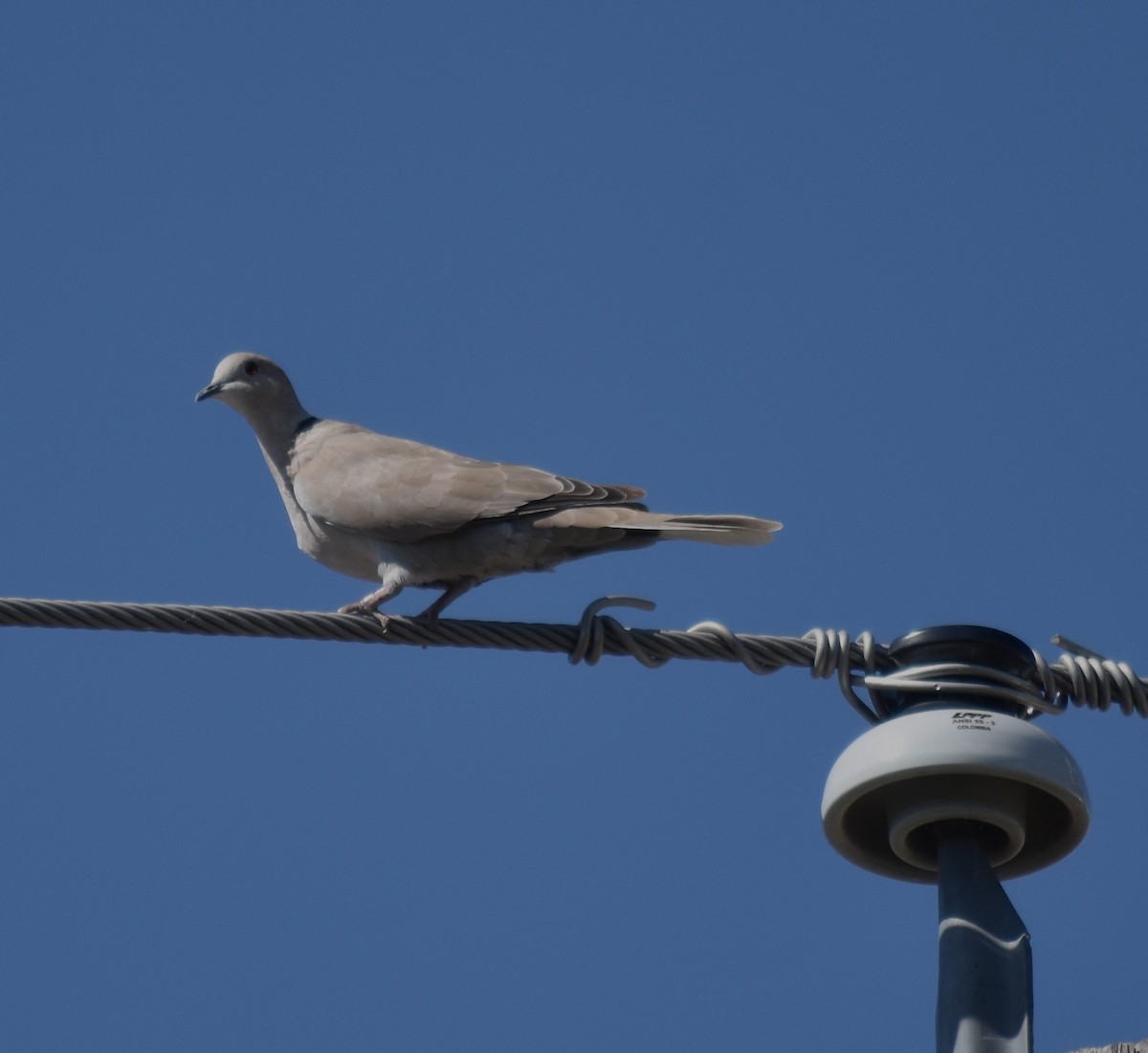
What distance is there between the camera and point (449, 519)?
272 inches

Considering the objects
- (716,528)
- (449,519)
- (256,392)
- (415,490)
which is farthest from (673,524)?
(256,392)

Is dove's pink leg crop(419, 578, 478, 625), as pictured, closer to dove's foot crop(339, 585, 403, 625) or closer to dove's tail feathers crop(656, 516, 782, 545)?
dove's foot crop(339, 585, 403, 625)

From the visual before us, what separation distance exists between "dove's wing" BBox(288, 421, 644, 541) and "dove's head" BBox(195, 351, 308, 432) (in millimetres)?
783

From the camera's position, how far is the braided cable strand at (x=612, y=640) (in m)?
4.84

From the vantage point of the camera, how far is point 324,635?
16.8ft

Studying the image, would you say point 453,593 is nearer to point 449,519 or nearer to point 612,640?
point 449,519

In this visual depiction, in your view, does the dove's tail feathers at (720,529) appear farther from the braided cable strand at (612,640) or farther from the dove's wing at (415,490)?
the braided cable strand at (612,640)

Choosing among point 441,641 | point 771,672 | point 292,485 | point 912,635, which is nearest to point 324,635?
point 441,641

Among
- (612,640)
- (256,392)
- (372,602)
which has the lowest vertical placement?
(612,640)

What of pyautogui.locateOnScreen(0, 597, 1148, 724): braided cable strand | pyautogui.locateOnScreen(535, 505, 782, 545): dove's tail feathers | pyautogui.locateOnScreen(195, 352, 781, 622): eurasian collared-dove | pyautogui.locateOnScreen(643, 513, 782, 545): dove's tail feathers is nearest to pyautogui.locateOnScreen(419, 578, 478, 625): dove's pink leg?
pyautogui.locateOnScreen(195, 352, 781, 622): eurasian collared-dove

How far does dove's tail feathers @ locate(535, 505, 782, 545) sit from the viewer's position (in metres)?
6.26

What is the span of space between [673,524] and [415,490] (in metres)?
1.18

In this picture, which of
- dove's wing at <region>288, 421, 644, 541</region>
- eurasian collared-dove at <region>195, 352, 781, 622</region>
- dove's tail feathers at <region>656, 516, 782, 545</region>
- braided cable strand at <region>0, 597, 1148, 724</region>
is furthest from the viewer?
Answer: dove's wing at <region>288, 421, 644, 541</region>

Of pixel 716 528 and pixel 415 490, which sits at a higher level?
pixel 415 490
